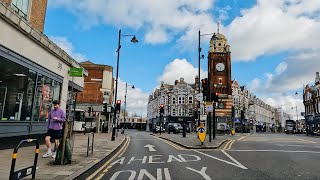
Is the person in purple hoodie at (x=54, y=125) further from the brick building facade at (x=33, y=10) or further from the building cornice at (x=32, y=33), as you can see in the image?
the brick building facade at (x=33, y=10)

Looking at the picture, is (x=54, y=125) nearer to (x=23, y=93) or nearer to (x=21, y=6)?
(x=23, y=93)

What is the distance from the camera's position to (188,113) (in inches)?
2768

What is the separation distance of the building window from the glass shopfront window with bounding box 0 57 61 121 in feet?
10.3

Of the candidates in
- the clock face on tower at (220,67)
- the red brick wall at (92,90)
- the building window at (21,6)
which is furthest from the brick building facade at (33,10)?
the clock face on tower at (220,67)

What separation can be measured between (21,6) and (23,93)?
4434 millimetres

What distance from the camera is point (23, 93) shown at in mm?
12570

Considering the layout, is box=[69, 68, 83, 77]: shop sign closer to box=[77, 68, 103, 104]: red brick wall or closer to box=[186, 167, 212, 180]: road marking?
box=[186, 167, 212, 180]: road marking

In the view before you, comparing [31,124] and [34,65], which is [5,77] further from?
[31,124]

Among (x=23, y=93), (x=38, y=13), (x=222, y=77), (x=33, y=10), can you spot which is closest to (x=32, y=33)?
(x=23, y=93)

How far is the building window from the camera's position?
1320cm

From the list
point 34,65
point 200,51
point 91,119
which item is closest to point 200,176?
point 34,65

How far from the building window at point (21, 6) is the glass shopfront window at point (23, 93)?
3.13 m

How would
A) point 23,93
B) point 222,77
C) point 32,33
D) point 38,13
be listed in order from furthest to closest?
point 222,77, point 38,13, point 23,93, point 32,33

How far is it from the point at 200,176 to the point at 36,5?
12.9 metres
